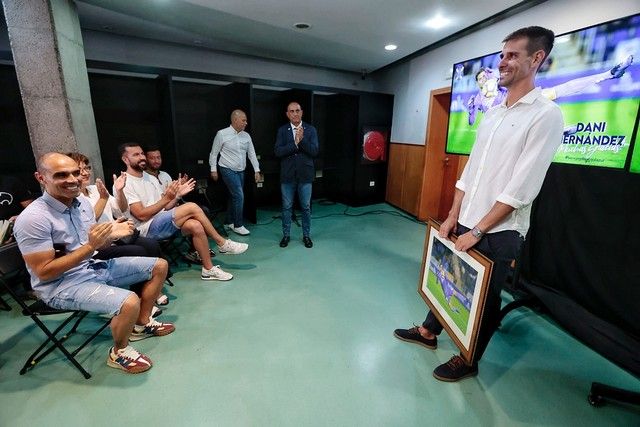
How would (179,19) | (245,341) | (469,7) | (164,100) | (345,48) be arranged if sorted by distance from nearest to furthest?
1. (245,341)
2. (469,7)
3. (179,19)
4. (164,100)
5. (345,48)

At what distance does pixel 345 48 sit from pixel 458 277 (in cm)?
401

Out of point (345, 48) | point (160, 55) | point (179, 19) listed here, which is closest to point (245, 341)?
point (179, 19)

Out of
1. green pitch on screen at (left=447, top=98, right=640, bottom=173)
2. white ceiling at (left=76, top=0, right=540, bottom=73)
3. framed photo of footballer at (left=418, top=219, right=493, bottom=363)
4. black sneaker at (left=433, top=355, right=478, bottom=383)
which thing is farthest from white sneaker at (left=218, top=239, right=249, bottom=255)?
green pitch on screen at (left=447, top=98, right=640, bottom=173)

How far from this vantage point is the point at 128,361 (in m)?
1.68

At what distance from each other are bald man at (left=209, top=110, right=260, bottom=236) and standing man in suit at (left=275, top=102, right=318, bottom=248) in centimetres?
64

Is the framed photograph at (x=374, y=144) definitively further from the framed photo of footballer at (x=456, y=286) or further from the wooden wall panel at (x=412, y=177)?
the framed photo of footballer at (x=456, y=286)

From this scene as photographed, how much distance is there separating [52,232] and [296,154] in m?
2.30

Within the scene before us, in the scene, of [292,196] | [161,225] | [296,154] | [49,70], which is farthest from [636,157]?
[49,70]

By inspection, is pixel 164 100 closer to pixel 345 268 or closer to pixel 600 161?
pixel 345 268

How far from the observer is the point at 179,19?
11.0 ft

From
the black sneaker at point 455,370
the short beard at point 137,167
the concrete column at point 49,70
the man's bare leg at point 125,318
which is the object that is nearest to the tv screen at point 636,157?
the black sneaker at point 455,370

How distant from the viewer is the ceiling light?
10.5 ft

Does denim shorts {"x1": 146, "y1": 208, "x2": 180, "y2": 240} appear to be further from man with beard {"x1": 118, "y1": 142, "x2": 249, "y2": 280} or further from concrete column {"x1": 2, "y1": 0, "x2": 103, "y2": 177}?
concrete column {"x1": 2, "y1": 0, "x2": 103, "y2": 177}

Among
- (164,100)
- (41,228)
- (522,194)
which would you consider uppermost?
(164,100)
